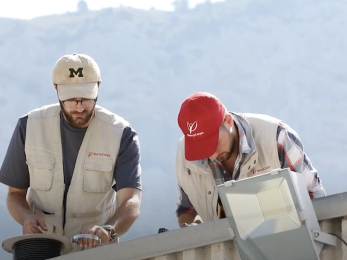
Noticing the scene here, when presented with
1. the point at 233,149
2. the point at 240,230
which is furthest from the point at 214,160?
the point at 240,230

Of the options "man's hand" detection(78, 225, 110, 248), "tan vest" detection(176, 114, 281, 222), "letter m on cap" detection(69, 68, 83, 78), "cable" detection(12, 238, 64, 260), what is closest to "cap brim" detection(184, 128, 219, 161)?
"tan vest" detection(176, 114, 281, 222)

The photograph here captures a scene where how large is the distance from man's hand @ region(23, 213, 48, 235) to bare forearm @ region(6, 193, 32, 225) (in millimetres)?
128

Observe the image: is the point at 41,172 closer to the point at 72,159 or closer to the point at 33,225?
the point at 72,159

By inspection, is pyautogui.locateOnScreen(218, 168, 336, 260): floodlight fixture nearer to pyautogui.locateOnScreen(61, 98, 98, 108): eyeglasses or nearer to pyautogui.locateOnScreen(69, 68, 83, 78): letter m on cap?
pyautogui.locateOnScreen(61, 98, 98, 108): eyeglasses

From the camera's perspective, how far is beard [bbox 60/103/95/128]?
16.7 ft

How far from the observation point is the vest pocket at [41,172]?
5148 mm

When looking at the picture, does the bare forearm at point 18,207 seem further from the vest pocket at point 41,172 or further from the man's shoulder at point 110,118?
the man's shoulder at point 110,118

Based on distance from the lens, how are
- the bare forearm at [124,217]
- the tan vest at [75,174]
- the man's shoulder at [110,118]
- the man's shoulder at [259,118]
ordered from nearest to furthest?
the man's shoulder at [259,118] → the bare forearm at [124,217] → the tan vest at [75,174] → the man's shoulder at [110,118]

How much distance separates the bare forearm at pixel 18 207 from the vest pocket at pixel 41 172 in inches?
5.4

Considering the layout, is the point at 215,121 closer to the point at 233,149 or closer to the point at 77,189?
the point at 233,149

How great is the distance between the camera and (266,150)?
4.50 m

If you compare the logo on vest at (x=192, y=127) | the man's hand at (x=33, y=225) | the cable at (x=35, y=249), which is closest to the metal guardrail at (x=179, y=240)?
→ the cable at (x=35, y=249)

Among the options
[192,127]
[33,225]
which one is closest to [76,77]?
[33,225]

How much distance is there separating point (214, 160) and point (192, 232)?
2.64 ft
